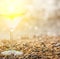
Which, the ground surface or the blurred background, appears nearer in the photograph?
the ground surface

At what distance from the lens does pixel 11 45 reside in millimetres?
3533

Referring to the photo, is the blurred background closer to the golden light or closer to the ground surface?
the golden light

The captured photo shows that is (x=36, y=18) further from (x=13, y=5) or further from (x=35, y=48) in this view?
(x=35, y=48)

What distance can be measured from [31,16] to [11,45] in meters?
2.13

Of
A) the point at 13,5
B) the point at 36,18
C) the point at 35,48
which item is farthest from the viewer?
the point at 36,18

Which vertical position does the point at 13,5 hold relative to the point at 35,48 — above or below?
above

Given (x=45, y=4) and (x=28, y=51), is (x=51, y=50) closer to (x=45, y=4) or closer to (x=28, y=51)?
(x=28, y=51)

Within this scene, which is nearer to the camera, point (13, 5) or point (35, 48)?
point (35, 48)

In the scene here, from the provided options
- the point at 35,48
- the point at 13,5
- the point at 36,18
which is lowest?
the point at 35,48

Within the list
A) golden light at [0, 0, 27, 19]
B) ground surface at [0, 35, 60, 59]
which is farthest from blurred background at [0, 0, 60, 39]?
ground surface at [0, 35, 60, 59]

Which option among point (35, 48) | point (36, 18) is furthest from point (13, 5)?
point (35, 48)

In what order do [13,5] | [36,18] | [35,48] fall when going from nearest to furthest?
[35,48] < [13,5] < [36,18]

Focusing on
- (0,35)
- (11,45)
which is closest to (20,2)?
(0,35)

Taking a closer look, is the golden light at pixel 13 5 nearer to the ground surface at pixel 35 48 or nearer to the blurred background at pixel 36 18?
the blurred background at pixel 36 18
